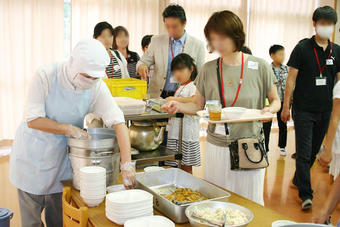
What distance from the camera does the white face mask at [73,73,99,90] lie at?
172 centimetres

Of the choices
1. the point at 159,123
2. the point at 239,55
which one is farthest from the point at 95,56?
the point at 159,123

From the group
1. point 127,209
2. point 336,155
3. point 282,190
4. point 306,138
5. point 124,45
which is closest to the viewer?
point 127,209

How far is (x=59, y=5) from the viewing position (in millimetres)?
5133

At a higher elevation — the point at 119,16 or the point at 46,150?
the point at 119,16

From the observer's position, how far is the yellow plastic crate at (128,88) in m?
2.90

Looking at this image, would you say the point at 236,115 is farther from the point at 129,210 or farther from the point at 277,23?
the point at 277,23

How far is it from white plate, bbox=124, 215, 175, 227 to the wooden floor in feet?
6.28

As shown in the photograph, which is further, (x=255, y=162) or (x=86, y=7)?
(x=86, y=7)

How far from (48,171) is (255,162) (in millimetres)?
1098

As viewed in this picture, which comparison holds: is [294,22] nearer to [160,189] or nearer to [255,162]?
[255,162]

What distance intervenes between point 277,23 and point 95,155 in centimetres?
622

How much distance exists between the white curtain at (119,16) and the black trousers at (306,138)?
10.5 ft

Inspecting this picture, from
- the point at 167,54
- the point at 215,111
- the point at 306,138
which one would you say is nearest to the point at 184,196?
the point at 215,111

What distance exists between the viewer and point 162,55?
3.53m
